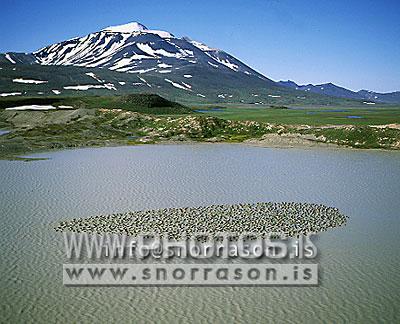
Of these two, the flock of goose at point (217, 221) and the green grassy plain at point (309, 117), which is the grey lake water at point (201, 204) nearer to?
the flock of goose at point (217, 221)

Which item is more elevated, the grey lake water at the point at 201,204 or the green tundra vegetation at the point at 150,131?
the green tundra vegetation at the point at 150,131

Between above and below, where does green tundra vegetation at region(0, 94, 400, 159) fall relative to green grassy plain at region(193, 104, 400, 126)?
below

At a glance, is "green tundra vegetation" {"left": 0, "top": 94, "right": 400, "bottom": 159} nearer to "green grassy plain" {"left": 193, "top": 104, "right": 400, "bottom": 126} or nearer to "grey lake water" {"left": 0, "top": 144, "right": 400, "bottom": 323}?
"green grassy plain" {"left": 193, "top": 104, "right": 400, "bottom": 126}

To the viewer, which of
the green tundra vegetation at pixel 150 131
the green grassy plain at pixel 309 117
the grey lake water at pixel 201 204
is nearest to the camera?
the grey lake water at pixel 201 204

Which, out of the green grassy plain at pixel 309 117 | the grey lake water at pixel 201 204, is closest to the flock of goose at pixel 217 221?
the grey lake water at pixel 201 204

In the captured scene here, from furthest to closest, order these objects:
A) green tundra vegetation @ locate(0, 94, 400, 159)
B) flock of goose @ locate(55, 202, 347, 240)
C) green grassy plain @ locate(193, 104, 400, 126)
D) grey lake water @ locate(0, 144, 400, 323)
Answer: green grassy plain @ locate(193, 104, 400, 126)
green tundra vegetation @ locate(0, 94, 400, 159)
flock of goose @ locate(55, 202, 347, 240)
grey lake water @ locate(0, 144, 400, 323)

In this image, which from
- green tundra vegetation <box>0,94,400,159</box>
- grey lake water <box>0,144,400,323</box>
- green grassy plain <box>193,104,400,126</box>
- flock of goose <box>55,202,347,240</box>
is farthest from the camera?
green grassy plain <box>193,104,400,126</box>

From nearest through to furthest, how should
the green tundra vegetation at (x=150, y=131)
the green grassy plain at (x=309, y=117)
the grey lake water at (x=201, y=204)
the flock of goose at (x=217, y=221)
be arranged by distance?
the grey lake water at (x=201, y=204)
the flock of goose at (x=217, y=221)
the green tundra vegetation at (x=150, y=131)
the green grassy plain at (x=309, y=117)

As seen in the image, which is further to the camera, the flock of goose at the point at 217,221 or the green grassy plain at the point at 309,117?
the green grassy plain at the point at 309,117

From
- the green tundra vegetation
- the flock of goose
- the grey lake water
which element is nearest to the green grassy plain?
the green tundra vegetation

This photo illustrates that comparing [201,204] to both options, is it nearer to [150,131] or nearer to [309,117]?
[150,131]
